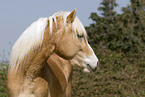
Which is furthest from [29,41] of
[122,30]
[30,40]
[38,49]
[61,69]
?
[122,30]

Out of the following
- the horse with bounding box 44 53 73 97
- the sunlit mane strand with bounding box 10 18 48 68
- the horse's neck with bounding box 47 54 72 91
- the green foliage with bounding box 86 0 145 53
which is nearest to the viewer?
the sunlit mane strand with bounding box 10 18 48 68

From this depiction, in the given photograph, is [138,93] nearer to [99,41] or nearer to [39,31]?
[39,31]

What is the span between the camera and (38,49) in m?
2.65

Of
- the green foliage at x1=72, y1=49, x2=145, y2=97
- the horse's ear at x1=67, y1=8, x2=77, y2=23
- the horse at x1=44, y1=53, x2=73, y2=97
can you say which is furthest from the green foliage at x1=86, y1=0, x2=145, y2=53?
the horse's ear at x1=67, y1=8, x2=77, y2=23

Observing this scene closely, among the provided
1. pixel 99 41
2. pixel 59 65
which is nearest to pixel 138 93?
pixel 59 65

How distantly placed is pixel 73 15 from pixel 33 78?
0.94 metres

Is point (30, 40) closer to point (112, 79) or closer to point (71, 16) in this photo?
point (71, 16)

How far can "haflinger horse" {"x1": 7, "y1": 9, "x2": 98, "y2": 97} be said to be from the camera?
2.63 metres

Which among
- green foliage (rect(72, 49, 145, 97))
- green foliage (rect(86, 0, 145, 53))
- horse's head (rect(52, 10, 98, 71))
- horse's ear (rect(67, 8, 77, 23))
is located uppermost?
horse's ear (rect(67, 8, 77, 23))

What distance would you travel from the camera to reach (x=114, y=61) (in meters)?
8.99

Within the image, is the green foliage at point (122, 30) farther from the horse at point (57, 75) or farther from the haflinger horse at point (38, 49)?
the haflinger horse at point (38, 49)

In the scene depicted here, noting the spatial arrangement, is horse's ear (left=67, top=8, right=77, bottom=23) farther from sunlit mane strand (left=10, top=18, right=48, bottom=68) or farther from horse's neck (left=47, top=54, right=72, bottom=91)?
horse's neck (left=47, top=54, right=72, bottom=91)

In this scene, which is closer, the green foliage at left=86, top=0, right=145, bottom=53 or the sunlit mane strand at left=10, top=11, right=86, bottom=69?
the sunlit mane strand at left=10, top=11, right=86, bottom=69

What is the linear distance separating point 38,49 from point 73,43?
1.51 feet
